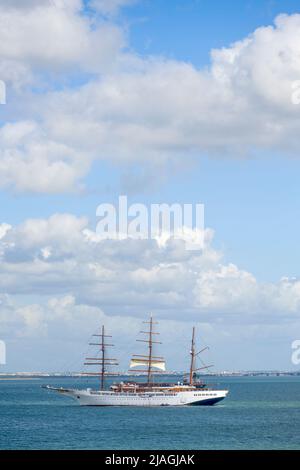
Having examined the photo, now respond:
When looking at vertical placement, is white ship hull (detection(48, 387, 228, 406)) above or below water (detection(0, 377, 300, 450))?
above

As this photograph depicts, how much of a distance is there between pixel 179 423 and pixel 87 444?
29.6m

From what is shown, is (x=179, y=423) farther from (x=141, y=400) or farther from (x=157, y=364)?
(x=157, y=364)

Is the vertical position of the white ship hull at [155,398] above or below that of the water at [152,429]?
above

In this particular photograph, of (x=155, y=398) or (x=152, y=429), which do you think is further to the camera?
(x=155, y=398)

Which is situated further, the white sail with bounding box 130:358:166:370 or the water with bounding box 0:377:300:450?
the white sail with bounding box 130:358:166:370

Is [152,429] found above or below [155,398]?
below

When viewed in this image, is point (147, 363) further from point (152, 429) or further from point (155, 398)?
point (152, 429)

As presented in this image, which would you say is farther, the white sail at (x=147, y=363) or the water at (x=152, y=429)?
the white sail at (x=147, y=363)

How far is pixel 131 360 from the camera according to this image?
187500mm

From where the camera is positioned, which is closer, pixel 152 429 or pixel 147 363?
pixel 152 429

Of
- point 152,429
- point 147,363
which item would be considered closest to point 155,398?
point 147,363
